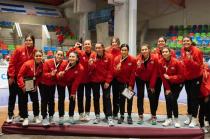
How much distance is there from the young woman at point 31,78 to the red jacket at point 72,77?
39 centimetres

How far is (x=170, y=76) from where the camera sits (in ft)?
18.3

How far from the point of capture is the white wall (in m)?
19.3

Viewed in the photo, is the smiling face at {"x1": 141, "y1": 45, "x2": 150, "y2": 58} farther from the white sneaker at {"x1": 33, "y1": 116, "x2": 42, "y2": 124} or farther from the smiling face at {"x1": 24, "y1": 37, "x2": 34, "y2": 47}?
the white sneaker at {"x1": 33, "y1": 116, "x2": 42, "y2": 124}

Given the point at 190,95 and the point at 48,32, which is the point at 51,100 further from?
the point at 48,32

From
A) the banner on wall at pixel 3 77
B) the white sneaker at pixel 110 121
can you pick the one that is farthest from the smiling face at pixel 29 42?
the banner on wall at pixel 3 77

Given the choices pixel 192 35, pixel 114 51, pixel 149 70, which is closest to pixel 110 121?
pixel 149 70

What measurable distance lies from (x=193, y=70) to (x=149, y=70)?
0.75m

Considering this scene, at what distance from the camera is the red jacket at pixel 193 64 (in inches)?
216

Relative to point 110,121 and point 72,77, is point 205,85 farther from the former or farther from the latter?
point 72,77

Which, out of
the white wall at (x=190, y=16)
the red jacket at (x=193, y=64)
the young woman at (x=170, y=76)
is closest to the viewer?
the red jacket at (x=193, y=64)

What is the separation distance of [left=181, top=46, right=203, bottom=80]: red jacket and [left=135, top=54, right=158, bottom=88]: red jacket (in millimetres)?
504

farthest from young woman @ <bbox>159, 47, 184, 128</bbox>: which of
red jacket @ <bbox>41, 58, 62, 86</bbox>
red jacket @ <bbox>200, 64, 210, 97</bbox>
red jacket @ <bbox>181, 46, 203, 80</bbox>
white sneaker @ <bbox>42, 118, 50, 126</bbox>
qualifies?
white sneaker @ <bbox>42, 118, 50, 126</bbox>

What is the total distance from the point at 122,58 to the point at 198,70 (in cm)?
133

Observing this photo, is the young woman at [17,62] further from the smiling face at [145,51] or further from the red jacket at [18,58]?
the smiling face at [145,51]
